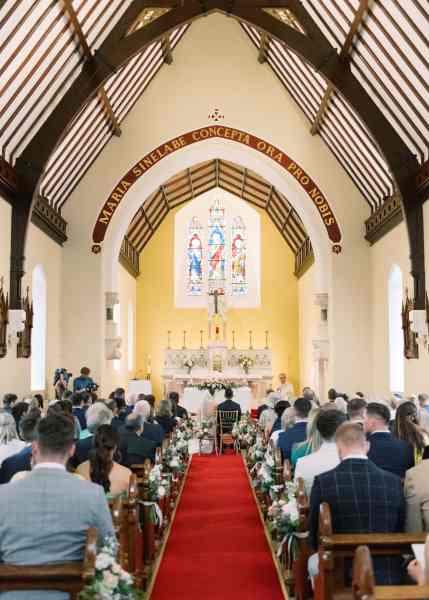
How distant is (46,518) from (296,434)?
186 inches

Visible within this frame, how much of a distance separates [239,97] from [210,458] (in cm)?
906

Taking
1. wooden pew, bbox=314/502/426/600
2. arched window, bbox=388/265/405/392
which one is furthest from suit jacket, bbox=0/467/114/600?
arched window, bbox=388/265/405/392

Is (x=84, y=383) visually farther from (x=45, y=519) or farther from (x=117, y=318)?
(x=45, y=519)

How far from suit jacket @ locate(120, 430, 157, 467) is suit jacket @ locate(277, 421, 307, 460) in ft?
4.40

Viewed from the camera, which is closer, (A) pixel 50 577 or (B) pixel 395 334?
(A) pixel 50 577

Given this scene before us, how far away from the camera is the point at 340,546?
4.19 metres

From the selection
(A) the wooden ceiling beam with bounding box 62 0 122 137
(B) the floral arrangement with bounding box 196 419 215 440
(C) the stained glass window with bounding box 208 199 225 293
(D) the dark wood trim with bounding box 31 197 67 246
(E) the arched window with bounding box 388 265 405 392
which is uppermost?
(A) the wooden ceiling beam with bounding box 62 0 122 137

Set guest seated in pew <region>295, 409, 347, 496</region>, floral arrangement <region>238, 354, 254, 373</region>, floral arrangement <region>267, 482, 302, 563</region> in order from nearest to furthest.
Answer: floral arrangement <region>267, 482, 302, 563</region>
guest seated in pew <region>295, 409, 347, 496</region>
floral arrangement <region>238, 354, 254, 373</region>

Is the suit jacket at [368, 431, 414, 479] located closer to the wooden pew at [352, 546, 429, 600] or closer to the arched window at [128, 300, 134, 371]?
the wooden pew at [352, 546, 429, 600]

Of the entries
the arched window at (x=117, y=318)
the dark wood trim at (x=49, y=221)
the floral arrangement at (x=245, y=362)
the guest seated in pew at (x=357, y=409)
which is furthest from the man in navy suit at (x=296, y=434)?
the floral arrangement at (x=245, y=362)

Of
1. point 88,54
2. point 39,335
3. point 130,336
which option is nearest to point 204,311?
point 130,336

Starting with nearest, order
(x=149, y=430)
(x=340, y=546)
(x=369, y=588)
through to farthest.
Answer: (x=369, y=588), (x=340, y=546), (x=149, y=430)

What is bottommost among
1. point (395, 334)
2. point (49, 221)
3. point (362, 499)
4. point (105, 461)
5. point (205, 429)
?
point (205, 429)

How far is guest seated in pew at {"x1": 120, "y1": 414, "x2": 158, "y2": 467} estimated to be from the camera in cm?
777
